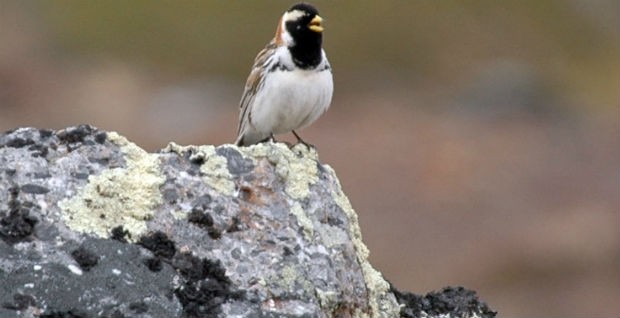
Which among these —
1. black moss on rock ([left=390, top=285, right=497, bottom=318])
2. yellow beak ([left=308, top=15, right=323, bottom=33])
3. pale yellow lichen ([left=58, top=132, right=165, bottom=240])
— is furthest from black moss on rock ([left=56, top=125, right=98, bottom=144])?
yellow beak ([left=308, top=15, right=323, bottom=33])

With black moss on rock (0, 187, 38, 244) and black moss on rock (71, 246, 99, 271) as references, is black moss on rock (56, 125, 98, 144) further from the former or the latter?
black moss on rock (71, 246, 99, 271)

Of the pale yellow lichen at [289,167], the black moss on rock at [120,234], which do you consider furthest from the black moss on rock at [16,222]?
the pale yellow lichen at [289,167]

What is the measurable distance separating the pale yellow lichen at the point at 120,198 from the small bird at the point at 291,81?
443cm

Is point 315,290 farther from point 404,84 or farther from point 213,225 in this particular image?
point 404,84

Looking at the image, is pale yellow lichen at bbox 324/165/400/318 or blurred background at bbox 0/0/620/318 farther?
blurred background at bbox 0/0/620/318

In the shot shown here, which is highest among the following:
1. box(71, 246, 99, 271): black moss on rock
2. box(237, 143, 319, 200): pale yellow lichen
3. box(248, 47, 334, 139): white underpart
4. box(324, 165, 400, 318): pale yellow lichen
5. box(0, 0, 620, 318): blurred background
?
box(0, 0, 620, 318): blurred background

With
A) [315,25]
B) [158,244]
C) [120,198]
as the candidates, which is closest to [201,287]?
[158,244]

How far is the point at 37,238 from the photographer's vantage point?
7102 millimetres

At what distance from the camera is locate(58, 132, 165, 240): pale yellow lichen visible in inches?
286

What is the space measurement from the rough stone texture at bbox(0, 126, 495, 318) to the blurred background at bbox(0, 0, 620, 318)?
1565 cm

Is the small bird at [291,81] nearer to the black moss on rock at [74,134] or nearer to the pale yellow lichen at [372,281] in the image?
the pale yellow lichen at [372,281]

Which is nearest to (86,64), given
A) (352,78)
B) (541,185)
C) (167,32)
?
(167,32)

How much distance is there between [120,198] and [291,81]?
16.0 ft

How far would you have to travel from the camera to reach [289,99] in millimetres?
12227
